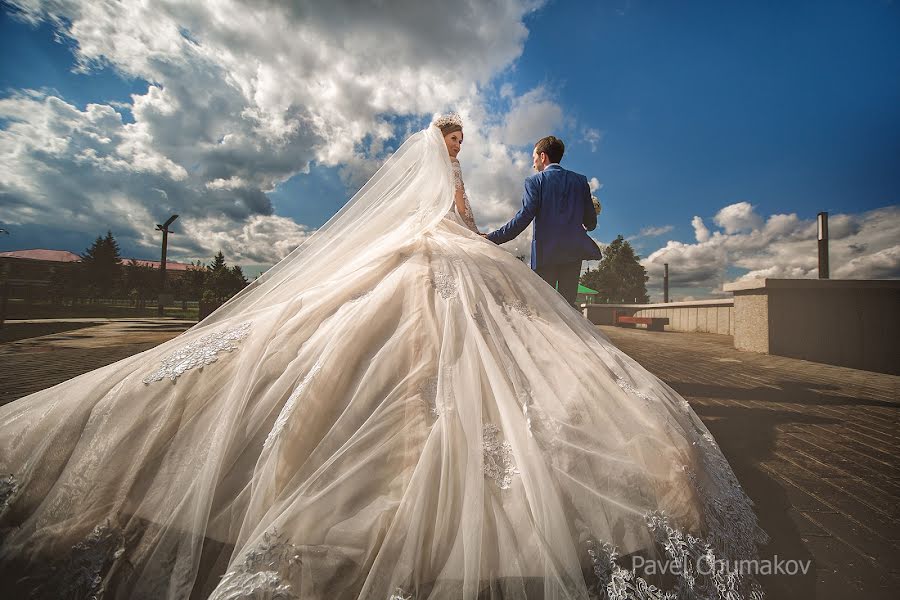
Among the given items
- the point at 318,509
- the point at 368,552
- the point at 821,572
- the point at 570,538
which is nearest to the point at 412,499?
the point at 368,552

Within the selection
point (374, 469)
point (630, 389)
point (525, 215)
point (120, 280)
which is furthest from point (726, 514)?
point (120, 280)

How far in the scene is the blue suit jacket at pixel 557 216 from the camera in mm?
3287

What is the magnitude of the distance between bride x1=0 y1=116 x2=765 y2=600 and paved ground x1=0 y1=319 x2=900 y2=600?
32cm

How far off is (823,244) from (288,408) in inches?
507

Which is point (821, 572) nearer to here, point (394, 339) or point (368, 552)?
point (368, 552)

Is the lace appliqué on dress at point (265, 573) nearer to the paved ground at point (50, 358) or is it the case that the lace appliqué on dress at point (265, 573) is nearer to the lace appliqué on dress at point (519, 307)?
the lace appliqué on dress at point (519, 307)

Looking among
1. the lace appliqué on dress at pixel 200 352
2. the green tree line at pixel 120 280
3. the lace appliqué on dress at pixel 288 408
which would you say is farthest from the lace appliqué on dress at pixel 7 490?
the green tree line at pixel 120 280

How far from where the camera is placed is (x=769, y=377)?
15.1 ft

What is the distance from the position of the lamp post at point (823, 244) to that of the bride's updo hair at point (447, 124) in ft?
36.0

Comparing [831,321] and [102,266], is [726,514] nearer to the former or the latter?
[831,321]

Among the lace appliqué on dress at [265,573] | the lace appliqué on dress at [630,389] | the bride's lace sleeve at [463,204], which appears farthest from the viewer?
the bride's lace sleeve at [463,204]

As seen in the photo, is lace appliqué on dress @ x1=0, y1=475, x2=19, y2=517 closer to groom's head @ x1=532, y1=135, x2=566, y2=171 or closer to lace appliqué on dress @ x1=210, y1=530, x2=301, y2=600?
lace appliqué on dress @ x1=210, y1=530, x2=301, y2=600

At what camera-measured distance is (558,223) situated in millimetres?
3291

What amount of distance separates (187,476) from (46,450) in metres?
0.70
